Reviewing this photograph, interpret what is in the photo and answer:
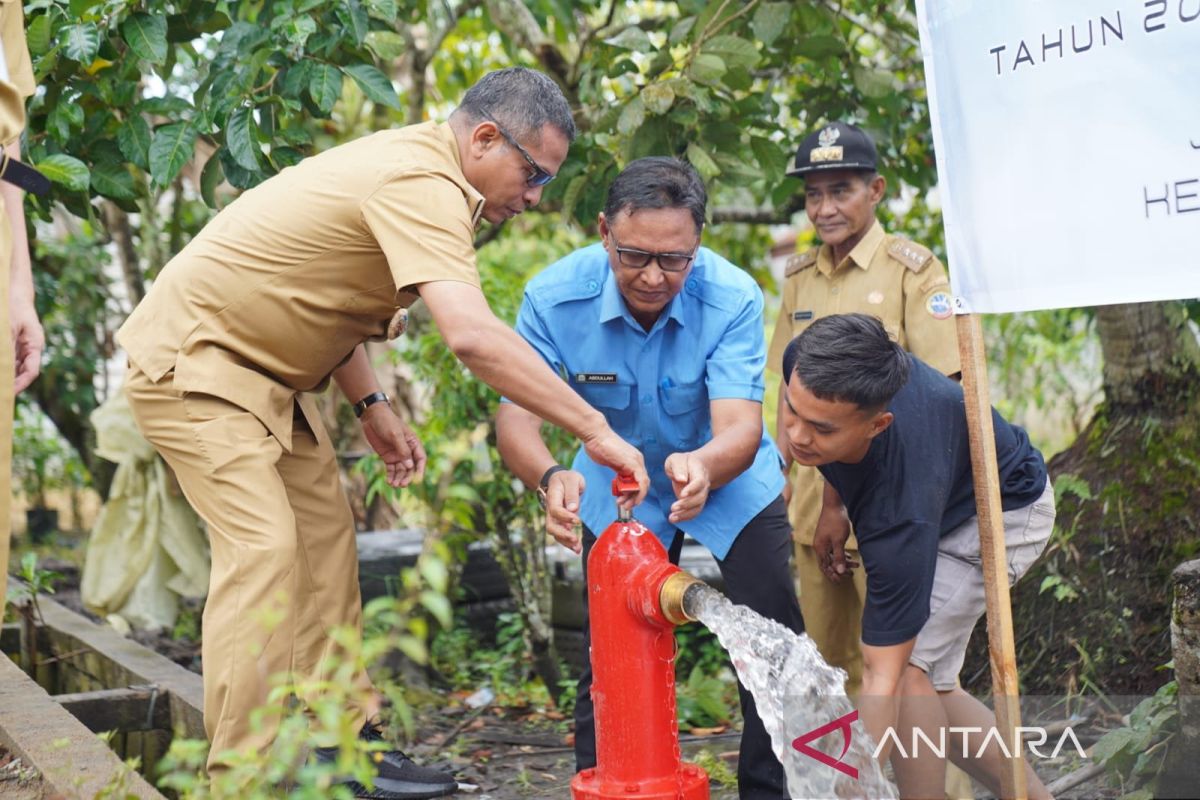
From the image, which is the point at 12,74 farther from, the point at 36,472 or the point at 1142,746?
the point at 36,472

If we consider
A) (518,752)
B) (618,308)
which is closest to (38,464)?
(518,752)

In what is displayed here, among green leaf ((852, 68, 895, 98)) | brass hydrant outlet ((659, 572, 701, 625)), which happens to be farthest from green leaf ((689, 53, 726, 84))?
brass hydrant outlet ((659, 572, 701, 625))

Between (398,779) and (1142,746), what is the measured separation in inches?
74.5

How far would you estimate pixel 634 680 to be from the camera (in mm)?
2496

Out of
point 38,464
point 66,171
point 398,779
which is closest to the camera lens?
point 398,779

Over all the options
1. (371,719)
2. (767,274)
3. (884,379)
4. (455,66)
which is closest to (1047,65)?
(884,379)

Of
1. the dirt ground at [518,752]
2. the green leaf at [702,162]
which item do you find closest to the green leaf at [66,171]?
the dirt ground at [518,752]

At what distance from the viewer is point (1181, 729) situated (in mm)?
3156

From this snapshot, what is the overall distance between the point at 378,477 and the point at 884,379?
2.60m

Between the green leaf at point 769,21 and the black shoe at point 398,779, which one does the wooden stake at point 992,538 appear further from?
the green leaf at point 769,21

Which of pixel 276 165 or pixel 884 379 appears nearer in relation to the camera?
pixel 884 379

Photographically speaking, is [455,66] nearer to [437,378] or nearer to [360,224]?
[437,378]

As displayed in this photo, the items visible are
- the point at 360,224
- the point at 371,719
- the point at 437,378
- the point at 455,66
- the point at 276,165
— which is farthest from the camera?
the point at 455,66

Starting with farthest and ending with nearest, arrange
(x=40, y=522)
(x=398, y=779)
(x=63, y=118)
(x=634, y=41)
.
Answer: (x=40, y=522) < (x=634, y=41) < (x=63, y=118) < (x=398, y=779)
